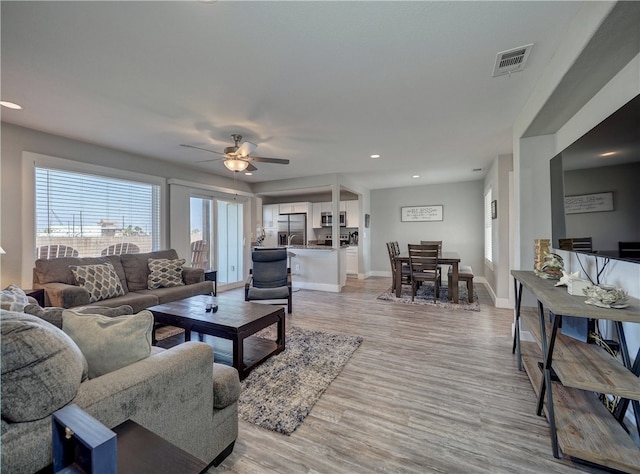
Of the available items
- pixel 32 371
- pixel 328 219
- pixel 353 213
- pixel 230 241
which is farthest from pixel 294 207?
pixel 32 371

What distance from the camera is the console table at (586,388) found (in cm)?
129

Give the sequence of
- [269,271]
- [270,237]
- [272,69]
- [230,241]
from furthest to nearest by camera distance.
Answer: [270,237], [230,241], [269,271], [272,69]

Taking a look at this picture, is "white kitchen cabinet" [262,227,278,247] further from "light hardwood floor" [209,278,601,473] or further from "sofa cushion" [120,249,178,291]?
"light hardwood floor" [209,278,601,473]

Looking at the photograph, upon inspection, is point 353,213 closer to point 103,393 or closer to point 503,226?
point 503,226

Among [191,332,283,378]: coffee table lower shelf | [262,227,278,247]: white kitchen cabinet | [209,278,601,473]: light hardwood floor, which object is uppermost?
[262,227,278,247]: white kitchen cabinet

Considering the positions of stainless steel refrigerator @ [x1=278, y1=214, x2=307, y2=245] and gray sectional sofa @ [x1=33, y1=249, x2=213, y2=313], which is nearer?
gray sectional sofa @ [x1=33, y1=249, x2=213, y2=313]

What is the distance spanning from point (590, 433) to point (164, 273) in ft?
14.6

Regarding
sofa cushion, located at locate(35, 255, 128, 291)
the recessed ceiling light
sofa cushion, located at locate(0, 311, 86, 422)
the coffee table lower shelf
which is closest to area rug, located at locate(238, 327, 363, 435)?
the coffee table lower shelf

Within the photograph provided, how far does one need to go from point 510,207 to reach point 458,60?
9.82ft

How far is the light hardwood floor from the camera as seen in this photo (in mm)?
1476

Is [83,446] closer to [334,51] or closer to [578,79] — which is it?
[334,51]

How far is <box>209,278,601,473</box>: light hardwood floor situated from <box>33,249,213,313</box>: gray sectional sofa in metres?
2.28

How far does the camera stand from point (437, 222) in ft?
23.4

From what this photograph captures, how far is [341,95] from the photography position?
2449mm
